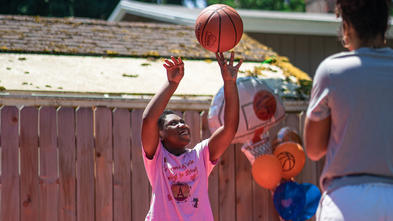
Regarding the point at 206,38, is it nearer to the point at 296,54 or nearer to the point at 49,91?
the point at 49,91

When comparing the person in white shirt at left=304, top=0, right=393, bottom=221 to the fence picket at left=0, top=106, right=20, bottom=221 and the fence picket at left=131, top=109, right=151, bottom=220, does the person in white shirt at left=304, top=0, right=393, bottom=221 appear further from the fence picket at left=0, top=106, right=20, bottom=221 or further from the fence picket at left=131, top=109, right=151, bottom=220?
the fence picket at left=0, top=106, right=20, bottom=221

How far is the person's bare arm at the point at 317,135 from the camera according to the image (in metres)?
2.33

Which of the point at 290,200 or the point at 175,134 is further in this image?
the point at 290,200

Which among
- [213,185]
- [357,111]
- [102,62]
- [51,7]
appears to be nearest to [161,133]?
→ [357,111]

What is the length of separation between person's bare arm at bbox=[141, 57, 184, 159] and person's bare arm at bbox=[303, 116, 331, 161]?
4.08 feet

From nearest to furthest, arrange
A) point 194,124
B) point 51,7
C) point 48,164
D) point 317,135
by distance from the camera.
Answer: point 317,135, point 48,164, point 194,124, point 51,7

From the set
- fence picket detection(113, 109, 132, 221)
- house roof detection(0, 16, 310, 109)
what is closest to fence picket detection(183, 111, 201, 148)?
house roof detection(0, 16, 310, 109)

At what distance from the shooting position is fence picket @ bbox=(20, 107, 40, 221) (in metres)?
5.09

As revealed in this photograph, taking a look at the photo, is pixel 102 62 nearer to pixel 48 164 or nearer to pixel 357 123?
pixel 48 164

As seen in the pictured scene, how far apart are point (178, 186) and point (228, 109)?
60 centimetres

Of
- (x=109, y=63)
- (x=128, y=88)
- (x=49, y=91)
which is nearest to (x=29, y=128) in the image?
(x=49, y=91)

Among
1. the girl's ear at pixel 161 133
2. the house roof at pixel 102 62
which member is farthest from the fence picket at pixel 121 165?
the girl's ear at pixel 161 133

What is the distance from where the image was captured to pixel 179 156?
3.74 metres

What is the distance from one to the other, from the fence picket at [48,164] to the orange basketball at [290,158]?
216 cm
